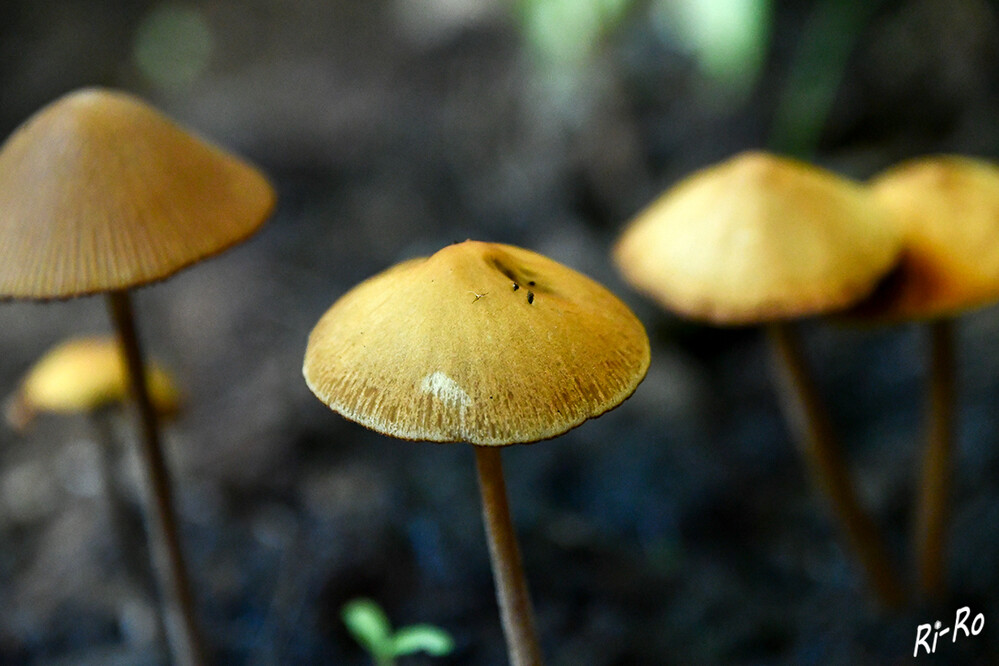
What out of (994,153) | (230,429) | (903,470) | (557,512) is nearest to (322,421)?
(230,429)

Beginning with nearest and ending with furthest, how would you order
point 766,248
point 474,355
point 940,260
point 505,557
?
point 474,355
point 505,557
point 766,248
point 940,260

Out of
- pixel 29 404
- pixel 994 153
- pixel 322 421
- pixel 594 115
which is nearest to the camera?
pixel 29 404

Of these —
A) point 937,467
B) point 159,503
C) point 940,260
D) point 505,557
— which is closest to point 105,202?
point 159,503

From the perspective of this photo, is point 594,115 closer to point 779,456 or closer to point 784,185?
point 779,456

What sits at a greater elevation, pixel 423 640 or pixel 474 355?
pixel 474 355

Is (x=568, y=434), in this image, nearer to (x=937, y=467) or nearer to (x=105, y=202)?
(x=937, y=467)
